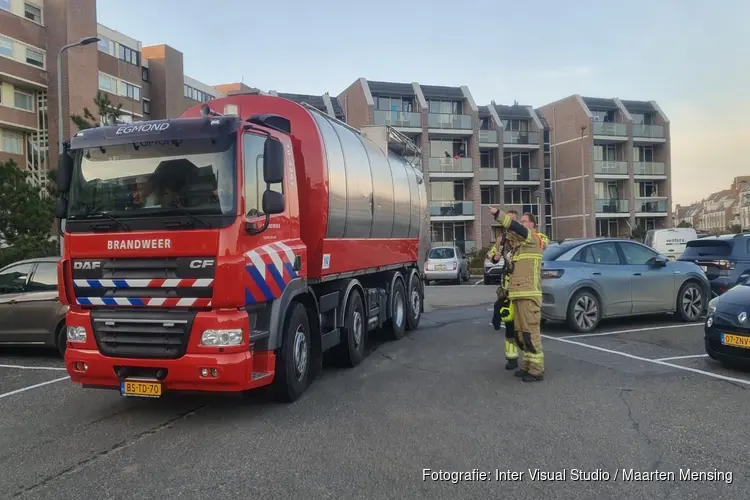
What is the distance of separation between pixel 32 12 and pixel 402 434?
41.4 meters

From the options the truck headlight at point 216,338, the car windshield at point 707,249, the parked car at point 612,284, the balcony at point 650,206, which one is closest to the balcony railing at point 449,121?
the balcony at point 650,206

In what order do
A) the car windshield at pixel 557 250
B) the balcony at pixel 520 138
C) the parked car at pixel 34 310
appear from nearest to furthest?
1. the parked car at pixel 34 310
2. the car windshield at pixel 557 250
3. the balcony at pixel 520 138

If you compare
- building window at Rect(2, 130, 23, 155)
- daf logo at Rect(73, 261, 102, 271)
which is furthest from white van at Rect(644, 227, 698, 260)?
building window at Rect(2, 130, 23, 155)

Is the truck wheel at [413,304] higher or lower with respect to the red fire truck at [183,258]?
lower

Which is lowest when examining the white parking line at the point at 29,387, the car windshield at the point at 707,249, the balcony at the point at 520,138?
the white parking line at the point at 29,387

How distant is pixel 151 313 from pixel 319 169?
257 centimetres

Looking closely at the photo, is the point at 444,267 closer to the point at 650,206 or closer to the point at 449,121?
the point at 449,121

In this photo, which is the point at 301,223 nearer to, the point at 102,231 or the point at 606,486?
the point at 102,231

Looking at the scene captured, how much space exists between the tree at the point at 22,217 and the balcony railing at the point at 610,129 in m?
41.6

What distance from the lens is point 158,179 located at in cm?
550

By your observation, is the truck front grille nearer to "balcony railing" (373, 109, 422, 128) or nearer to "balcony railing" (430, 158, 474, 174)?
"balcony railing" (373, 109, 422, 128)

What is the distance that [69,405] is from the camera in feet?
21.2

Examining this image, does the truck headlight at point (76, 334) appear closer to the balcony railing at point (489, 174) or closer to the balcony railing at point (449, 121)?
the balcony railing at point (449, 121)

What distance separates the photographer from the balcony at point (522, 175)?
156 feet
